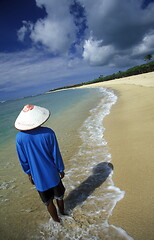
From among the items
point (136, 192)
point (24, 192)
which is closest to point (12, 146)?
point (24, 192)

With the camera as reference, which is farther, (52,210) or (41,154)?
(52,210)

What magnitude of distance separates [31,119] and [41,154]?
0.52 metres

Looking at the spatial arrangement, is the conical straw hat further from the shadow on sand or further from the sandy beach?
the sandy beach

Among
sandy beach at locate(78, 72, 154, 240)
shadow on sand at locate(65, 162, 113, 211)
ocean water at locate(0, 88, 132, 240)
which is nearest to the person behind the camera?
sandy beach at locate(78, 72, 154, 240)

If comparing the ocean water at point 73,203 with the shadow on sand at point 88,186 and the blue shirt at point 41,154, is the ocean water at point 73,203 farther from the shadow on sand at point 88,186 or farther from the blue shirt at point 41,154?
the blue shirt at point 41,154

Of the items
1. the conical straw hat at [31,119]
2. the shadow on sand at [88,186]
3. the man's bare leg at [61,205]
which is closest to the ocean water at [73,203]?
the shadow on sand at [88,186]

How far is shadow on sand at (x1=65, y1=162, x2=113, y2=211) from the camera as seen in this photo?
2.81 m

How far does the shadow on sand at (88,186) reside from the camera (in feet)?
9.23

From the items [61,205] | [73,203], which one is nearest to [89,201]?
[73,203]

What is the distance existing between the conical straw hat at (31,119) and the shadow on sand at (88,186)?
188cm

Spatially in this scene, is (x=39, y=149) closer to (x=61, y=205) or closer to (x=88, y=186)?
(x=61, y=205)

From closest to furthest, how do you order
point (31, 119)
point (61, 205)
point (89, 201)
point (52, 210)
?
point (31, 119), point (52, 210), point (61, 205), point (89, 201)

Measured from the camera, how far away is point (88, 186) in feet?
10.4

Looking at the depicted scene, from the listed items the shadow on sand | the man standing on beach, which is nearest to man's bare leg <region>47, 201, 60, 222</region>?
the man standing on beach
